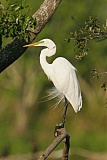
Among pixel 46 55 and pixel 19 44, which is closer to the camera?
pixel 19 44

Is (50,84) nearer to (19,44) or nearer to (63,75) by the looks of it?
(63,75)

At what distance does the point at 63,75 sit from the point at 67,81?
0.40ft

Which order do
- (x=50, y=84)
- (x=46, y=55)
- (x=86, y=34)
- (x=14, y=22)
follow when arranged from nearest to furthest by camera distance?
(x=14, y=22), (x=86, y=34), (x=46, y=55), (x=50, y=84)

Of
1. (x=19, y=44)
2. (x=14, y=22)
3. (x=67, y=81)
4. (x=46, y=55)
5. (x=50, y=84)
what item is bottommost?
(x=50, y=84)

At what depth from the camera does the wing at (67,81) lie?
785cm

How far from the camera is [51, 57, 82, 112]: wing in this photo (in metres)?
7.85

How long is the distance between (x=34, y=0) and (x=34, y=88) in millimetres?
3296

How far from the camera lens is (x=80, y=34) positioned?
269 inches

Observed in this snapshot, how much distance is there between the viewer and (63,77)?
8203mm

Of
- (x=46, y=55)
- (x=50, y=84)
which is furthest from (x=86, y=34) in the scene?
(x=50, y=84)

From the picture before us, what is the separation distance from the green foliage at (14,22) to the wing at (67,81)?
1.60 meters

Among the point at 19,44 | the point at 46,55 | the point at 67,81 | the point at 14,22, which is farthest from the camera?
the point at 67,81

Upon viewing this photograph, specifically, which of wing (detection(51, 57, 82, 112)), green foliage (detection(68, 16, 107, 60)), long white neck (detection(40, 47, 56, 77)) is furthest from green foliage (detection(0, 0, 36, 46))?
wing (detection(51, 57, 82, 112))

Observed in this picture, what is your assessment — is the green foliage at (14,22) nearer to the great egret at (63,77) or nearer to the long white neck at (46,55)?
the great egret at (63,77)
